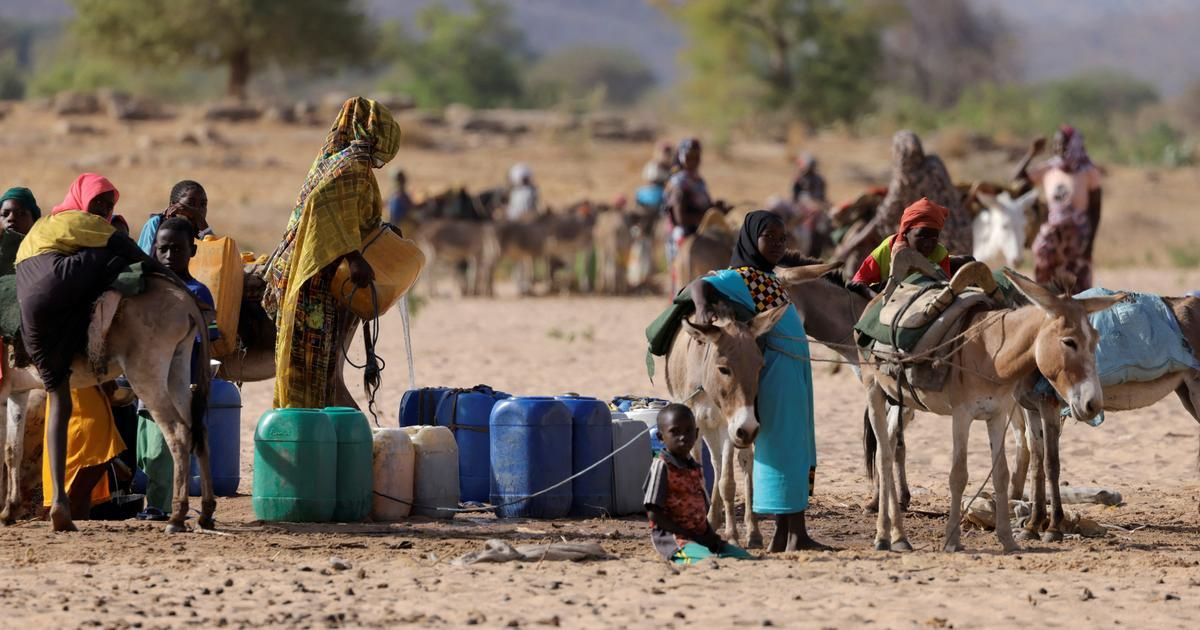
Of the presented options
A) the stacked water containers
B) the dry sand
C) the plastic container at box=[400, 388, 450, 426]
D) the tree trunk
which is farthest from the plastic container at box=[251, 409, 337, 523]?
the tree trunk

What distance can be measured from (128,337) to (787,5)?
48989 mm

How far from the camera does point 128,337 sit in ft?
28.9

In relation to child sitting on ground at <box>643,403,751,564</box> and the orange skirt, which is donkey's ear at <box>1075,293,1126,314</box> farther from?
the orange skirt

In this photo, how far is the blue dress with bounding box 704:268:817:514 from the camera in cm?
827

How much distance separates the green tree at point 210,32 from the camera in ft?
170

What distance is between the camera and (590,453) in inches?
382

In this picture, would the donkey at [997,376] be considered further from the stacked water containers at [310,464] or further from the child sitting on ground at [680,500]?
the stacked water containers at [310,464]

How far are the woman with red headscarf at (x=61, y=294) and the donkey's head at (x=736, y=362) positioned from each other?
109 inches

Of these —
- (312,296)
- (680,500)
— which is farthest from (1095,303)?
(312,296)

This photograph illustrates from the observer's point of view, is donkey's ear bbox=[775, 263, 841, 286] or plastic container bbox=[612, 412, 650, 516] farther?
plastic container bbox=[612, 412, 650, 516]

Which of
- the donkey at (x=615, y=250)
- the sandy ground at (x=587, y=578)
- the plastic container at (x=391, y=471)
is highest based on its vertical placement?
the donkey at (x=615, y=250)

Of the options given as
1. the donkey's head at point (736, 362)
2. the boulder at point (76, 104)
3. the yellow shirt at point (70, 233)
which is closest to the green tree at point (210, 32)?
the boulder at point (76, 104)

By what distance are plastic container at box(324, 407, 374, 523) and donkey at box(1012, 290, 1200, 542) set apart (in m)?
3.28

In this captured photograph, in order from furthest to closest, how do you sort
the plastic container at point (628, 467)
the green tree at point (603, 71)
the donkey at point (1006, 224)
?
the green tree at point (603, 71) → the donkey at point (1006, 224) → the plastic container at point (628, 467)
